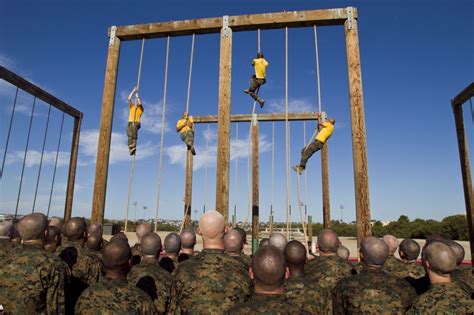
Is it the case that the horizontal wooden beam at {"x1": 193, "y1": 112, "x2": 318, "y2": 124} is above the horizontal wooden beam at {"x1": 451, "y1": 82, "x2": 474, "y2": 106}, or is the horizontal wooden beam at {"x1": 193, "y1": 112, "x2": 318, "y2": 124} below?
above

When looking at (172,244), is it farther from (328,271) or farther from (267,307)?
(267,307)

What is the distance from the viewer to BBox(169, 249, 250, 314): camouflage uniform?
92.1 inches

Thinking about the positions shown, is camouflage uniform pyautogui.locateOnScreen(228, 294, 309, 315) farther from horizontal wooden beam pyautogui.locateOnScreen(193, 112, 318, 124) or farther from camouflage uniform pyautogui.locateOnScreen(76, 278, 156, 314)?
horizontal wooden beam pyautogui.locateOnScreen(193, 112, 318, 124)

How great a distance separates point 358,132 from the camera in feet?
17.6

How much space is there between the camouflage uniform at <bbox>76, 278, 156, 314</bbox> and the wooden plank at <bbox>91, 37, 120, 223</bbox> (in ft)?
13.1

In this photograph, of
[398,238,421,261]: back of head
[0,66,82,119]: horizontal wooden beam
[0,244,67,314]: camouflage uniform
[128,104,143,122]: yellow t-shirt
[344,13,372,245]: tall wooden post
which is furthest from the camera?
[128,104,143,122]: yellow t-shirt

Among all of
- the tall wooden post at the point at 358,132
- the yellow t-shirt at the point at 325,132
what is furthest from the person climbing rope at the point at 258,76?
the tall wooden post at the point at 358,132

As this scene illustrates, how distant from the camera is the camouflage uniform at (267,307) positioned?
1.80 meters

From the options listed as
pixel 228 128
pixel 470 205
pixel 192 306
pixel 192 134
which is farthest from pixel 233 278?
pixel 192 134

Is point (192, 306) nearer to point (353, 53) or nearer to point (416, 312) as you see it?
point (416, 312)

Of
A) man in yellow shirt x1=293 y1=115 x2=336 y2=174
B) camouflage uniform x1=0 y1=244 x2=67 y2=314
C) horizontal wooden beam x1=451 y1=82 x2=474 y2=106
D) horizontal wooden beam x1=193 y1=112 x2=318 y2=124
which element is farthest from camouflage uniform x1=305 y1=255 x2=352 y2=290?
horizontal wooden beam x1=193 y1=112 x2=318 y2=124

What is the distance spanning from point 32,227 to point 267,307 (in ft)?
6.89

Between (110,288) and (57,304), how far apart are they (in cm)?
74

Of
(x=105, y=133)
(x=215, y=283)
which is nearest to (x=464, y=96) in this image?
(x=215, y=283)
